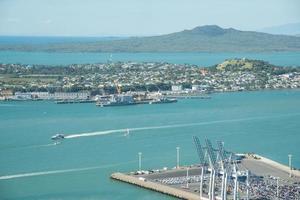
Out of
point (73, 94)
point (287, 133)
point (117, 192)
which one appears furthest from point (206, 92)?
point (117, 192)

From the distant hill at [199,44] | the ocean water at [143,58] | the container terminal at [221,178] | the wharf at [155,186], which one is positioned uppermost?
the distant hill at [199,44]

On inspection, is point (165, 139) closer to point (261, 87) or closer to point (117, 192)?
point (117, 192)

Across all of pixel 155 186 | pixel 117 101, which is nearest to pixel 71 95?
pixel 117 101

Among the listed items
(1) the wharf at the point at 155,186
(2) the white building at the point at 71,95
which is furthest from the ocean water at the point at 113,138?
(2) the white building at the point at 71,95

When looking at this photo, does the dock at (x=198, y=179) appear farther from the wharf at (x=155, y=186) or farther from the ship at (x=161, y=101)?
the ship at (x=161, y=101)

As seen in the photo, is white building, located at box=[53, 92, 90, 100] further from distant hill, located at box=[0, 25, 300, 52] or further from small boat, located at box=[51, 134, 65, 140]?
distant hill, located at box=[0, 25, 300, 52]

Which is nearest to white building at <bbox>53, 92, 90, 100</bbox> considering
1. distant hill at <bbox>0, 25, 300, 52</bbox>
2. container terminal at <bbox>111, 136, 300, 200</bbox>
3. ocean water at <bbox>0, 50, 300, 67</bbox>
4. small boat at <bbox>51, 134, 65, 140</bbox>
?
small boat at <bbox>51, 134, 65, 140</bbox>

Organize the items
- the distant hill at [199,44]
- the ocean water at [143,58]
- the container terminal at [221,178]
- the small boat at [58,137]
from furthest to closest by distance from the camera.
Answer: the distant hill at [199,44]
the ocean water at [143,58]
the small boat at [58,137]
the container terminal at [221,178]
